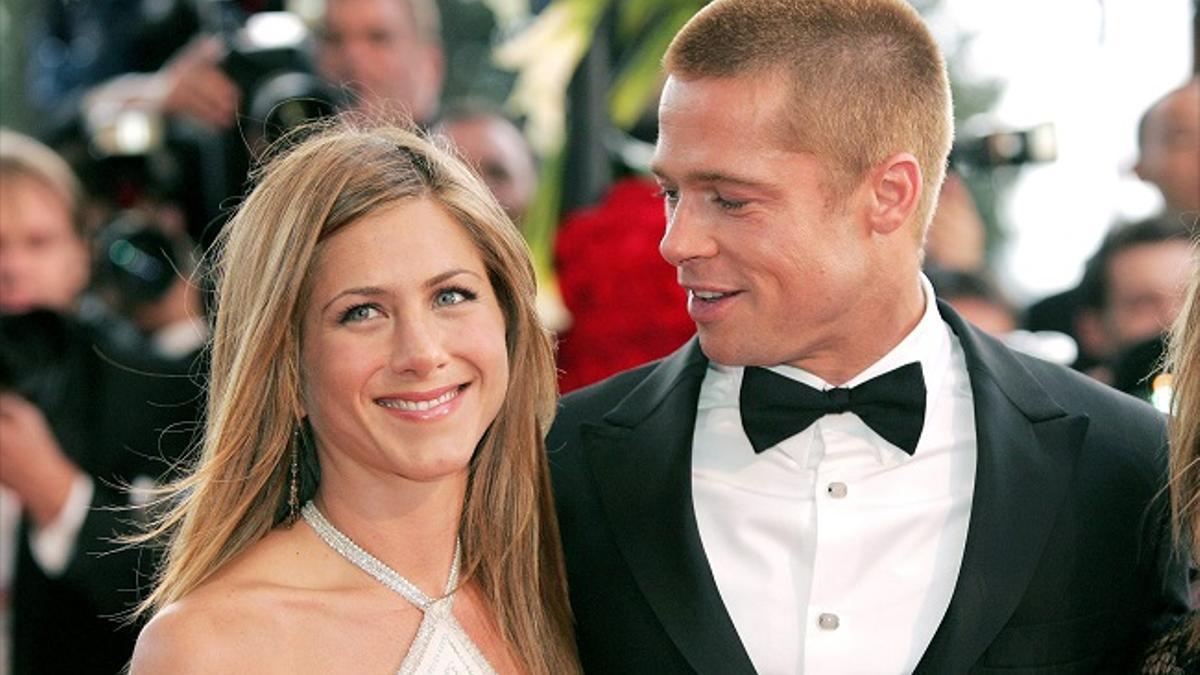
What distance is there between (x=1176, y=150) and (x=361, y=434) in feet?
7.35

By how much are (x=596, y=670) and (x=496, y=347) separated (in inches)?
20.0

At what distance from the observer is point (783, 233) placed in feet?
9.57

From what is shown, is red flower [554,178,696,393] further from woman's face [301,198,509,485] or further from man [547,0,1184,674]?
woman's face [301,198,509,485]

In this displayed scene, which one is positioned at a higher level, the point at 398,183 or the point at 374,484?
the point at 398,183

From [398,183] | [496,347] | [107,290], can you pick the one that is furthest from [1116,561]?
[107,290]

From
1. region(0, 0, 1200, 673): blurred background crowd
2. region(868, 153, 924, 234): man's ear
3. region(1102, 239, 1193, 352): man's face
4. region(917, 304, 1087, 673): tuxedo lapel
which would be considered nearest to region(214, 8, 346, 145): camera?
region(0, 0, 1200, 673): blurred background crowd

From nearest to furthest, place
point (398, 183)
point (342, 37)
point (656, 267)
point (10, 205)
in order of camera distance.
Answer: point (398, 183), point (656, 267), point (10, 205), point (342, 37)

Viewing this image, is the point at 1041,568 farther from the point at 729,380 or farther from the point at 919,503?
the point at 729,380

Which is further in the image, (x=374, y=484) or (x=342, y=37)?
(x=342, y=37)

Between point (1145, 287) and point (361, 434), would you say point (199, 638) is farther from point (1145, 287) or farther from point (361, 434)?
point (1145, 287)

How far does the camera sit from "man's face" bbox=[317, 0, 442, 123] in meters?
4.98

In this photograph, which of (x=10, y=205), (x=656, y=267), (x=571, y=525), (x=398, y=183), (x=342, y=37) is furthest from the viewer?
(x=342, y=37)

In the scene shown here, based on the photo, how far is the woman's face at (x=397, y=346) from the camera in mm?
2729

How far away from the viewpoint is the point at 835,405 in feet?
9.73
